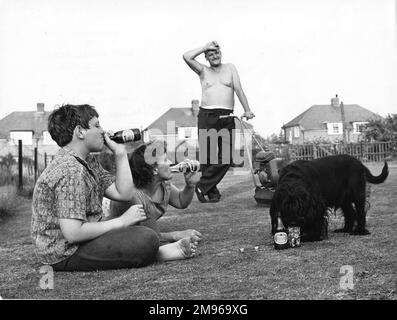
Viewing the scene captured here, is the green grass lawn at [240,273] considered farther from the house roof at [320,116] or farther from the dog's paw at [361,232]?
the house roof at [320,116]

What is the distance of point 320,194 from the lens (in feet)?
11.7

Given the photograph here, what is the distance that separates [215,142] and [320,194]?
302cm

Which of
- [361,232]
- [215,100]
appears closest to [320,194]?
[361,232]

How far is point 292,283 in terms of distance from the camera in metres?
2.43

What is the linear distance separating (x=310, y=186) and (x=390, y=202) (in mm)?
2473

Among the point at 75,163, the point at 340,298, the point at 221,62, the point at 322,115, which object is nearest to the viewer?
the point at 340,298

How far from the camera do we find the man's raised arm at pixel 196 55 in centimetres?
605

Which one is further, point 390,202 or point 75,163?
point 390,202

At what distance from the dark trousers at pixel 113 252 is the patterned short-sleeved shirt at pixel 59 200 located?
58 millimetres

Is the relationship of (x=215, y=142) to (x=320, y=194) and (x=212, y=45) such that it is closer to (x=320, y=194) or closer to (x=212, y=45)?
(x=212, y=45)

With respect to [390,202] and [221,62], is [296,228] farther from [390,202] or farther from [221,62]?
[221,62]

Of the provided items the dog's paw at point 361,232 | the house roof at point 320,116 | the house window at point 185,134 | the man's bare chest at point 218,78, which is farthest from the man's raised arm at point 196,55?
the house roof at point 320,116
